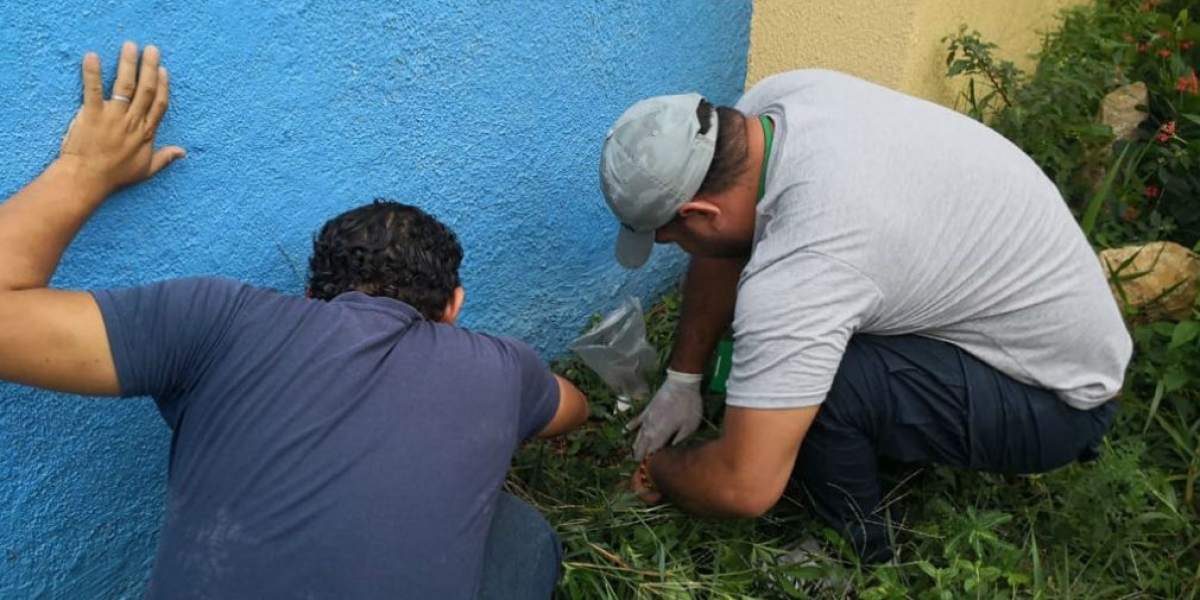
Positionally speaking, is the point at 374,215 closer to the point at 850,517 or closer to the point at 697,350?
the point at 697,350

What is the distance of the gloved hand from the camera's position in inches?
93.7

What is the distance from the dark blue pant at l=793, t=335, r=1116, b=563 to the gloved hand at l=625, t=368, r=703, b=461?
1.31 feet

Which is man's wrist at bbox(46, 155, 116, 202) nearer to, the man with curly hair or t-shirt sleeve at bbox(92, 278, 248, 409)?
the man with curly hair

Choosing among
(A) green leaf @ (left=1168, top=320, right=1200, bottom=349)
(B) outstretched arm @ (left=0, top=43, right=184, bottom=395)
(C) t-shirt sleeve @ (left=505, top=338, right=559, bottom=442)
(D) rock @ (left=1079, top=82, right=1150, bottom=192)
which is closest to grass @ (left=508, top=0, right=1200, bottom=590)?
(A) green leaf @ (left=1168, top=320, right=1200, bottom=349)

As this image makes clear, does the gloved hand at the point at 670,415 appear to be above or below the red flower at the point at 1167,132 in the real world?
below

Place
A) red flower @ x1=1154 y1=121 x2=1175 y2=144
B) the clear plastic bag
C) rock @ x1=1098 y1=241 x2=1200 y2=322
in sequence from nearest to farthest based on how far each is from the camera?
the clear plastic bag, rock @ x1=1098 y1=241 x2=1200 y2=322, red flower @ x1=1154 y1=121 x2=1175 y2=144

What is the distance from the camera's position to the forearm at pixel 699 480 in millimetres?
1777

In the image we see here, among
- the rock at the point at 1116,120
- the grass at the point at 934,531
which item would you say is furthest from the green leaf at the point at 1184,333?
the rock at the point at 1116,120

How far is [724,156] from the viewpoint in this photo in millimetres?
1778

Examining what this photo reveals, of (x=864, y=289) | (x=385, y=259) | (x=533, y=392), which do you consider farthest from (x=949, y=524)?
(x=385, y=259)

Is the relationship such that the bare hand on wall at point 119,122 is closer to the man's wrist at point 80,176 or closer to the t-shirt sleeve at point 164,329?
the man's wrist at point 80,176

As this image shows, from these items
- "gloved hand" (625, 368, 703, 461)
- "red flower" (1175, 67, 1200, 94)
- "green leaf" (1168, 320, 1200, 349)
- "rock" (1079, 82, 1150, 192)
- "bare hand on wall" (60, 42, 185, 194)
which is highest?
"bare hand on wall" (60, 42, 185, 194)

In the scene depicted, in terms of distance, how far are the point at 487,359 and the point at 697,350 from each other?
3.38 ft

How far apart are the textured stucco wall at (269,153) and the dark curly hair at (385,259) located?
0.28 m
